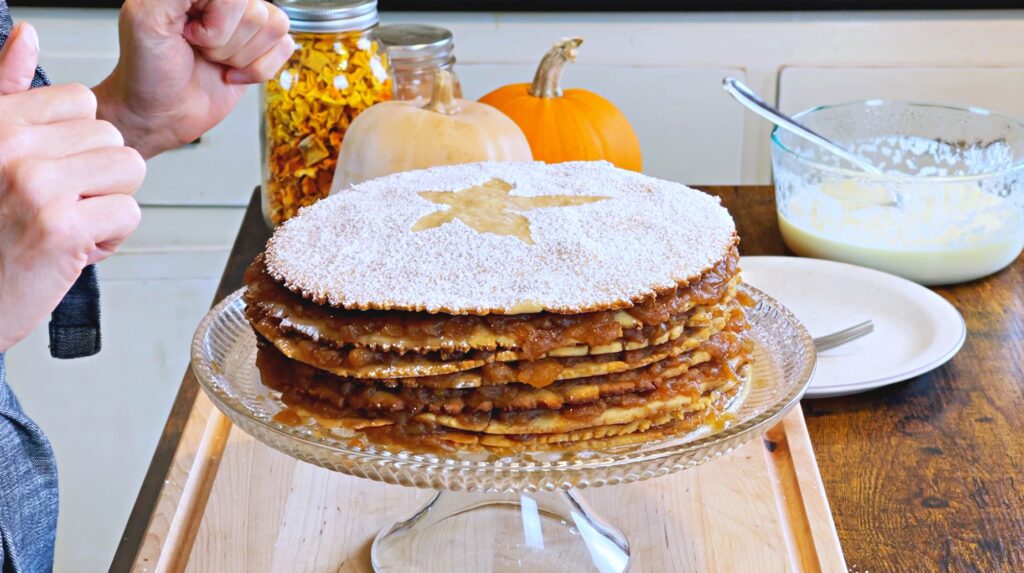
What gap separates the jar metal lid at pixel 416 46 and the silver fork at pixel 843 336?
64 centimetres

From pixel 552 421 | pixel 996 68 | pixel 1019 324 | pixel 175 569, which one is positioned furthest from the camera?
pixel 996 68

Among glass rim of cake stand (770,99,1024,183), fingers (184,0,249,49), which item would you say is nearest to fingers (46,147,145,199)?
fingers (184,0,249,49)

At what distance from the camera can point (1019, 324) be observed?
122 cm

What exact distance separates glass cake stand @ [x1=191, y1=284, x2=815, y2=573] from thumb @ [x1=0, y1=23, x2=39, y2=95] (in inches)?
9.2

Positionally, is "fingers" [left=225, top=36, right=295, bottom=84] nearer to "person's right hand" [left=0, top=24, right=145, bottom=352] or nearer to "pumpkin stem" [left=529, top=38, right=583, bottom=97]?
"person's right hand" [left=0, top=24, right=145, bottom=352]

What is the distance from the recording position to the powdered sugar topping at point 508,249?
27.4 inches

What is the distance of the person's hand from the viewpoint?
94 centimetres

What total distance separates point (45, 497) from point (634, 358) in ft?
1.98

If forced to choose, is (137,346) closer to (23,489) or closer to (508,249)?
(23,489)

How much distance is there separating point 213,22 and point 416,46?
0.50 meters

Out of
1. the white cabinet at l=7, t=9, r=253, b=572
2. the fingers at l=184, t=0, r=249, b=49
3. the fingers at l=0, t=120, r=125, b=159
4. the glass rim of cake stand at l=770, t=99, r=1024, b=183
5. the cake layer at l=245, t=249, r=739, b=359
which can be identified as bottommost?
the white cabinet at l=7, t=9, r=253, b=572

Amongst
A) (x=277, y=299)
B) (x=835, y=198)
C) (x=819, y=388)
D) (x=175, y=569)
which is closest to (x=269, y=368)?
(x=277, y=299)

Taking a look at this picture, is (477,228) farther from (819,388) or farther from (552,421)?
(819,388)

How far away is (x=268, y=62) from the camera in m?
1.00
